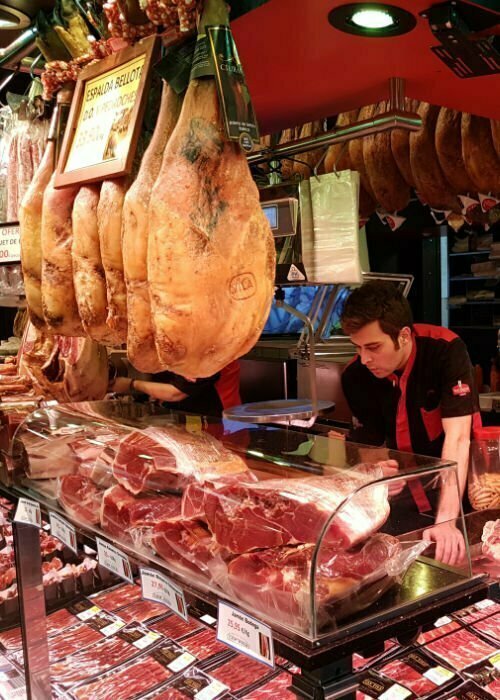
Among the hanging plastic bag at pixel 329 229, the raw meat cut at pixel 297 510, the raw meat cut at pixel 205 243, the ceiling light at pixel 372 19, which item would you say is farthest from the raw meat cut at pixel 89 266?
the hanging plastic bag at pixel 329 229

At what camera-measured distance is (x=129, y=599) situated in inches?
109

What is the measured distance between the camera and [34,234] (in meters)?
1.78

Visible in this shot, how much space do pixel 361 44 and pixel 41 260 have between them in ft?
3.18

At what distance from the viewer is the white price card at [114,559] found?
1.71m

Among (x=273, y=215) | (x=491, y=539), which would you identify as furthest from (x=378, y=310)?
(x=491, y=539)

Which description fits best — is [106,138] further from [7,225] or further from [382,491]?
[382,491]

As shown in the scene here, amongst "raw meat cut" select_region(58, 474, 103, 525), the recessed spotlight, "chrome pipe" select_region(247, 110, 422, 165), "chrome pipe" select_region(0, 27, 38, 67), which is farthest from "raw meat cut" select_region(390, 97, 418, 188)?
"raw meat cut" select_region(58, 474, 103, 525)

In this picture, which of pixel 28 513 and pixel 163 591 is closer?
pixel 163 591

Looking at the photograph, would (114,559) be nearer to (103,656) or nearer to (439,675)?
(103,656)

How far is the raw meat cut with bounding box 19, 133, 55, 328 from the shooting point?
5.83 feet

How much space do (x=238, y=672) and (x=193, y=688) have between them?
0.47 feet

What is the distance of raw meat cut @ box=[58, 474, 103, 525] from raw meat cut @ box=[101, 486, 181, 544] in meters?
0.06

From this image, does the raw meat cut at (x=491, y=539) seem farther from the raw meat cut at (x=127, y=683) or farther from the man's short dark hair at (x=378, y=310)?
the man's short dark hair at (x=378, y=310)

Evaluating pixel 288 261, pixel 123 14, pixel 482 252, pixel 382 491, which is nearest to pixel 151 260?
pixel 123 14
